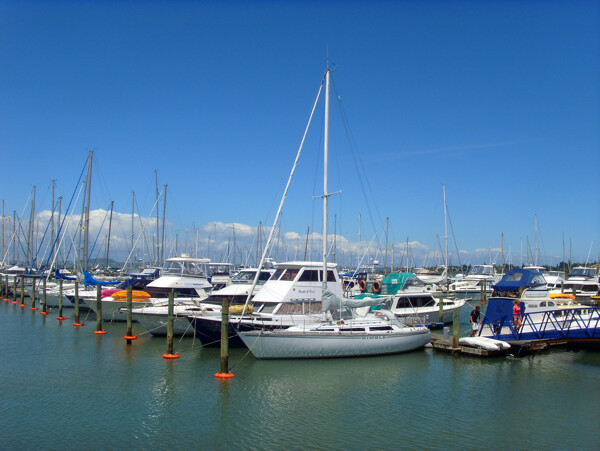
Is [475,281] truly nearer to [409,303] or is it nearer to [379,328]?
[409,303]

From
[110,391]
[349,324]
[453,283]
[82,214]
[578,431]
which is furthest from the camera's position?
[453,283]

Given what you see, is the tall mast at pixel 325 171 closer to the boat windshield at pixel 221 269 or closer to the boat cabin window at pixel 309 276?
the boat cabin window at pixel 309 276

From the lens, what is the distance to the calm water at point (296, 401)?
1395 cm

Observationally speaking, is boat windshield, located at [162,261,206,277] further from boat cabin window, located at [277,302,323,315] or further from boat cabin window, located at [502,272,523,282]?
boat cabin window, located at [502,272,523,282]

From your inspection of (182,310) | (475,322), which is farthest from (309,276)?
(475,322)

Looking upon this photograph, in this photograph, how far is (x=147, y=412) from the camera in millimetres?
15953

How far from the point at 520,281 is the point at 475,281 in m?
46.9

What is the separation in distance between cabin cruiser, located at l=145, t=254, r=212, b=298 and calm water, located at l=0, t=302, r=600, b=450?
11255 millimetres

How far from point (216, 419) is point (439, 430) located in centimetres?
689

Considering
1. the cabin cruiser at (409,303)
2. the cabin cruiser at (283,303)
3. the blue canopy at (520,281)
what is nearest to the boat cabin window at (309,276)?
the cabin cruiser at (283,303)

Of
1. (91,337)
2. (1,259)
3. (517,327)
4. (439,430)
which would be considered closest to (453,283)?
(517,327)

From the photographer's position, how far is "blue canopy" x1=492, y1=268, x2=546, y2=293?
2874cm

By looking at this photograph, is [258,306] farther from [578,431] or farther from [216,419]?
[578,431]

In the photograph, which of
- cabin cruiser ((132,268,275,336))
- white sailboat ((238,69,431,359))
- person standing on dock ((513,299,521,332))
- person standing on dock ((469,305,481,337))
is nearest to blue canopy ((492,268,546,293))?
person standing on dock ((469,305,481,337))
